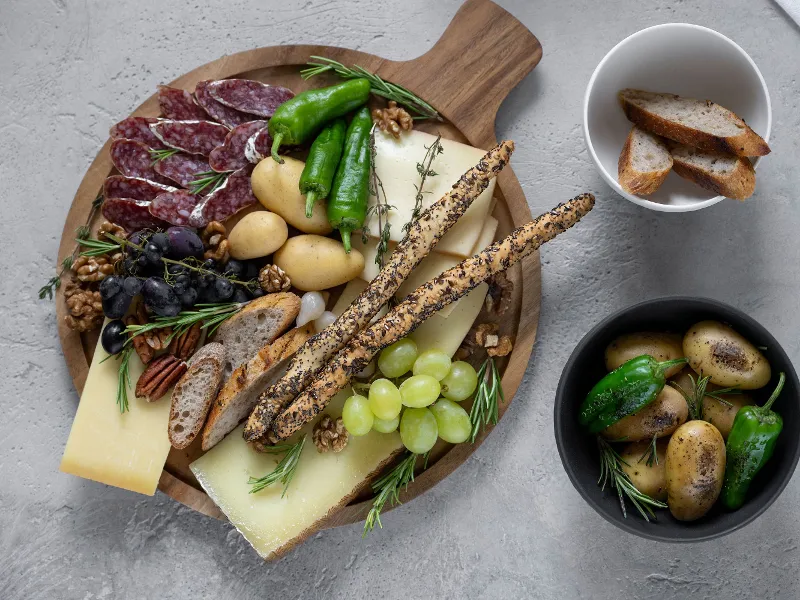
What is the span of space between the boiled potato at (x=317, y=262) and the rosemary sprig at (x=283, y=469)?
36 centimetres

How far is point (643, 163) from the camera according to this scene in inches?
57.0

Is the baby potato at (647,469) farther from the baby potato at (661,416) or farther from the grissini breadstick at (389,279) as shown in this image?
the grissini breadstick at (389,279)

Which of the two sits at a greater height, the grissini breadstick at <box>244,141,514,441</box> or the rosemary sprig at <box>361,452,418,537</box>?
the grissini breadstick at <box>244,141,514,441</box>

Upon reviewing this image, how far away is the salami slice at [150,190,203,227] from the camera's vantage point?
1562mm

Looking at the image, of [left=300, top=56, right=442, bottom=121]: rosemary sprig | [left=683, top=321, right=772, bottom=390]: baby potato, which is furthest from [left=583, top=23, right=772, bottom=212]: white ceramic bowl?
[left=300, top=56, right=442, bottom=121]: rosemary sprig

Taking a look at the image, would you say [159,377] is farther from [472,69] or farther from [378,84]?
[472,69]

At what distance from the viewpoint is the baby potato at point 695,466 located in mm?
1346

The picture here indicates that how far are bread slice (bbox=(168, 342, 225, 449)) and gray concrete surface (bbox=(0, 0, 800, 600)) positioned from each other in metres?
0.28

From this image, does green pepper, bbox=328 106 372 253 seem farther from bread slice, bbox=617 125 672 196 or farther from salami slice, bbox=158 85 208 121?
bread slice, bbox=617 125 672 196

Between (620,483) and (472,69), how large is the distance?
0.98m

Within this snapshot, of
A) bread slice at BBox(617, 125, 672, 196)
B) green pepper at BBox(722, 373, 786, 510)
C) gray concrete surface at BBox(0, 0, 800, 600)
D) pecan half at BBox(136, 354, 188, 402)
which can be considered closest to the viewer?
green pepper at BBox(722, 373, 786, 510)

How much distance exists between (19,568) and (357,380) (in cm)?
99

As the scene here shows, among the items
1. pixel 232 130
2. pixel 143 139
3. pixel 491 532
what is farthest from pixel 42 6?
pixel 491 532

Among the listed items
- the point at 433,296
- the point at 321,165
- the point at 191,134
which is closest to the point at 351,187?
the point at 321,165
